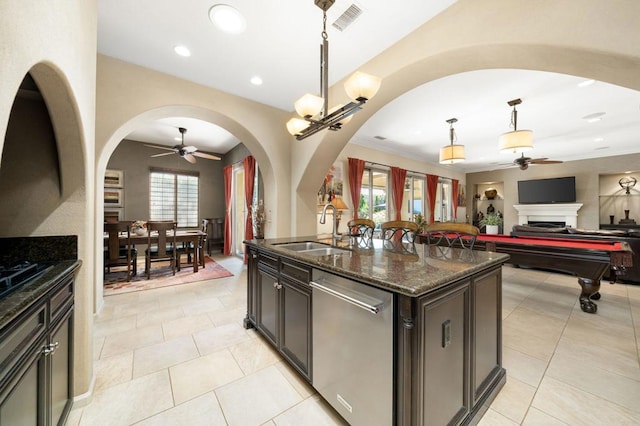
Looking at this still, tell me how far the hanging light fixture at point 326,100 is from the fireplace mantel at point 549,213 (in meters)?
9.25

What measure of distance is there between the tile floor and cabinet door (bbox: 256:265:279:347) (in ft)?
0.57

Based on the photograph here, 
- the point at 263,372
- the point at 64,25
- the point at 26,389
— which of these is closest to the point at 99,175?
the point at 64,25

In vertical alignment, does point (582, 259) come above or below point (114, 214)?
below

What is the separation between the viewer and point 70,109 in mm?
1307

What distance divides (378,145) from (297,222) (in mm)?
3534

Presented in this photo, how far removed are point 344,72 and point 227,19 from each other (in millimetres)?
1429

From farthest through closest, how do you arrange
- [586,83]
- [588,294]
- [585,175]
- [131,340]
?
1. [585,175]
2. [586,83]
3. [588,294]
4. [131,340]

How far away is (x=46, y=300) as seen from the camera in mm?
1097

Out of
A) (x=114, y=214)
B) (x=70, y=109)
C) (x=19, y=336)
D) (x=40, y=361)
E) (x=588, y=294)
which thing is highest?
(x=70, y=109)

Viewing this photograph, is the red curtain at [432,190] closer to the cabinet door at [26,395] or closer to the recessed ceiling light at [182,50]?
the recessed ceiling light at [182,50]

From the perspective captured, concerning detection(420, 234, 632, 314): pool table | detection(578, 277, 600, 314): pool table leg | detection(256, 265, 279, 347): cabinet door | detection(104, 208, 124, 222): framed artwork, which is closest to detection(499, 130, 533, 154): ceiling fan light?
detection(420, 234, 632, 314): pool table

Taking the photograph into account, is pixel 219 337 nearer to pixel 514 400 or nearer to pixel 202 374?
pixel 202 374

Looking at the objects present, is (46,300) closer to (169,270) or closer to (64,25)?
(64,25)

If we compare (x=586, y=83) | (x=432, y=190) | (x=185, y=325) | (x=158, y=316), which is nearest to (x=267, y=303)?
(x=185, y=325)
